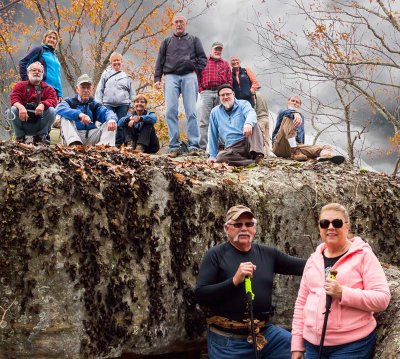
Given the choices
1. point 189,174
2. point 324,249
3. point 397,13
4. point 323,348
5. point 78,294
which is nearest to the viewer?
point 323,348

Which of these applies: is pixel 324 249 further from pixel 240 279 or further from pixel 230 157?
pixel 230 157

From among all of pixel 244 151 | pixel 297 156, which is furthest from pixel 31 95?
pixel 297 156

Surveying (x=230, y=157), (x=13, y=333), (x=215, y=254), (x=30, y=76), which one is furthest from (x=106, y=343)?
(x=30, y=76)

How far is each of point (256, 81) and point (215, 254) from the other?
6.60 meters

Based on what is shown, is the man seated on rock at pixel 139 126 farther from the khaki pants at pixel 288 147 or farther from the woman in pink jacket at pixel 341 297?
the woman in pink jacket at pixel 341 297

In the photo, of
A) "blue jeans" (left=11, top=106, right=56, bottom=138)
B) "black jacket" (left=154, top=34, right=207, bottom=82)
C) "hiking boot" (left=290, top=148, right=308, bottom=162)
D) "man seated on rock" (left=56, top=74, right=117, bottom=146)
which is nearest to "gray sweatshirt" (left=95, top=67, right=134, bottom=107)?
"black jacket" (left=154, top=34, right=207, bottom=82)

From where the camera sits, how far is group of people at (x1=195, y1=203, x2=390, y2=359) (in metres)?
4.09

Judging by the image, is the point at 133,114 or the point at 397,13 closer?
the point at 133,114

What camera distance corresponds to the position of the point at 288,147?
1026 centimetres

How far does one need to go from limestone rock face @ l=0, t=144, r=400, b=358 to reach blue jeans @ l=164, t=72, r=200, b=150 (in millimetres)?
3229

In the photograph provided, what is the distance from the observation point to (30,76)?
787 cm

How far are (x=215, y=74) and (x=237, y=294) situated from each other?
631 centimetres

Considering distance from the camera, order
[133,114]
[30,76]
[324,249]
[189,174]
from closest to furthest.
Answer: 1. [324,249]
2. [189,174]
3. [30,76]
4. [133,114]

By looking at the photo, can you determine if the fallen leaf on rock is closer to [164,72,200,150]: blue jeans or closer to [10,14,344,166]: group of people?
[10,14,344,166]: group of people
